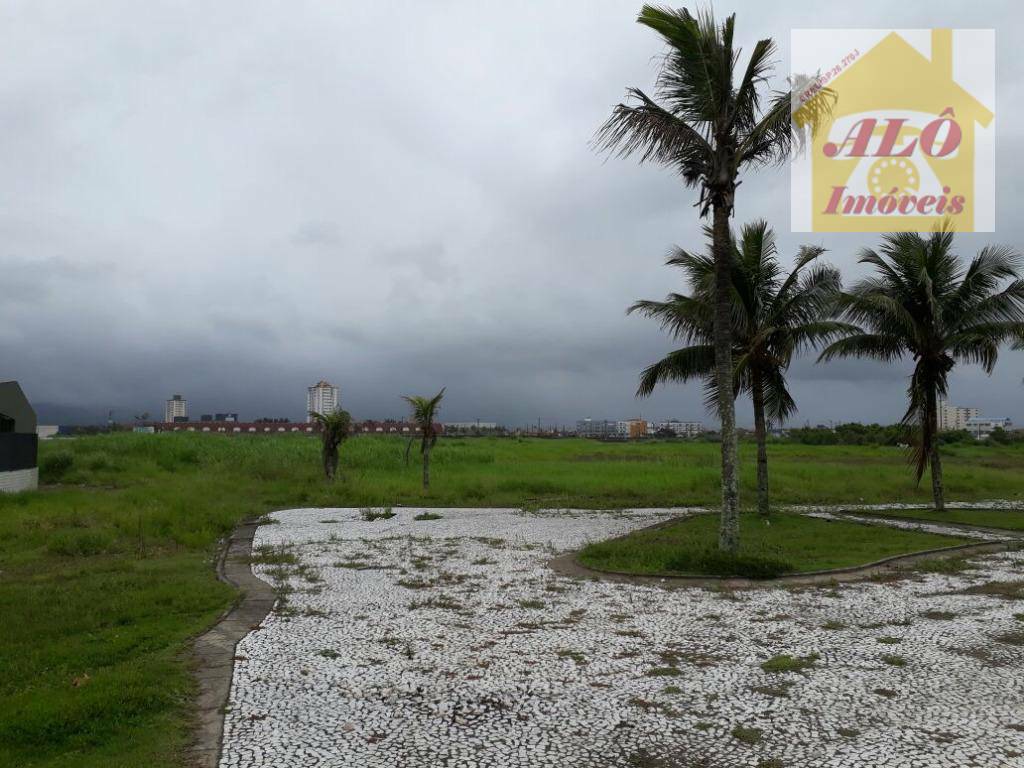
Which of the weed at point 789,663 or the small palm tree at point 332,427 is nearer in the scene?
the weed at point 789,663

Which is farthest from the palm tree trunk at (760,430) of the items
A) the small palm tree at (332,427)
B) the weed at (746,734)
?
the small palm tree at (332,427)

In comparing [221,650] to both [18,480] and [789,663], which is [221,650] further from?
[18,480]

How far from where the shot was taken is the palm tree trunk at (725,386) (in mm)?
10953

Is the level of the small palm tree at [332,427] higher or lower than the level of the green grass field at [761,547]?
higher

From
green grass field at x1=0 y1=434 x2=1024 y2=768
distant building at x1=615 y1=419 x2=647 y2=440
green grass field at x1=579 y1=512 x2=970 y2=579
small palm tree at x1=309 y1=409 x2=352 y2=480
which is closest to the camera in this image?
green grass field at x1=0 y1=434 x2=1024 y2=768

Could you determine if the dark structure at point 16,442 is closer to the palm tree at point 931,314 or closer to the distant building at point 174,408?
the palm tree at point 931,314

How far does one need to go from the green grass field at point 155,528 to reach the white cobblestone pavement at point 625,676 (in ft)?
2.76

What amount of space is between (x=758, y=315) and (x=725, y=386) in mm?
6362

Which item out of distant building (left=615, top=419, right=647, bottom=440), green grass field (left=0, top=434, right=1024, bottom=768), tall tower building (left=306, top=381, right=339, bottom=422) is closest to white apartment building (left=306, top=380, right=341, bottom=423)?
tall tower building (left=306, top=381, right=339, bottom=422)

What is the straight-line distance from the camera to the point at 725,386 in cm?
1117

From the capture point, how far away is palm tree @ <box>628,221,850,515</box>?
16250 mm

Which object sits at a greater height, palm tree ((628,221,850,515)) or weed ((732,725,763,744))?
palm tree ((628,221,850,515))

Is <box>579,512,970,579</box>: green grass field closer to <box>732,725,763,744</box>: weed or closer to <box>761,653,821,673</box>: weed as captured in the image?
<box>761,653,821,673</box>: weed

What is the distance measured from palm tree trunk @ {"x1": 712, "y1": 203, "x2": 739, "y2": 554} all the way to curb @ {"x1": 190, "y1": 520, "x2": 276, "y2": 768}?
6.96 m
